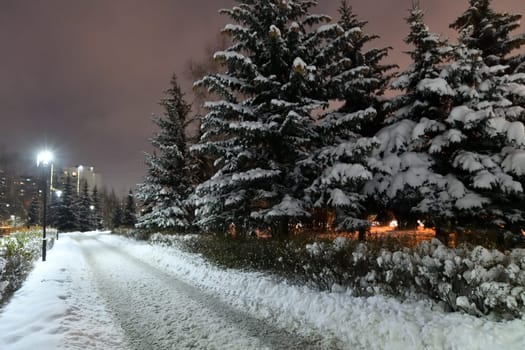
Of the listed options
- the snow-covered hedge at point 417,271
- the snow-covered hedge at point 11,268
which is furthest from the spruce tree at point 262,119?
the snow-covered hedge at point 11,268

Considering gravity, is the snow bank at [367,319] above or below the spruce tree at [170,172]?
below

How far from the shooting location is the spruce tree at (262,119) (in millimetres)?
11336

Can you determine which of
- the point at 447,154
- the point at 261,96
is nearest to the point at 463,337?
the point at 447,154

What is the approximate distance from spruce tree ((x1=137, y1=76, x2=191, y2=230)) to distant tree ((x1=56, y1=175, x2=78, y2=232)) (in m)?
47.7

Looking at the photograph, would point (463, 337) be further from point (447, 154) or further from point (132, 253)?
point (132, 253)

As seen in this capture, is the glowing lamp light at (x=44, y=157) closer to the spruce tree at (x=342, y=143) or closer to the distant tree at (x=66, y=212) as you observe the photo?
the spruce tree at (x=342, y=143)

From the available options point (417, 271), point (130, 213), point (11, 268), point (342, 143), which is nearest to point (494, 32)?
point (342, 143)

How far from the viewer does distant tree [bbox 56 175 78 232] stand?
6306cm

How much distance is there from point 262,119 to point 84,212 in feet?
223

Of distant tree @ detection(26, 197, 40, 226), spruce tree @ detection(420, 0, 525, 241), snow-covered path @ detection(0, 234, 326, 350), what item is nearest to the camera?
snow-covered path @ detection(0, 234, 326, 350)

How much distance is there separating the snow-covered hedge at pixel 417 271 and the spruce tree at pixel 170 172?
1407cm

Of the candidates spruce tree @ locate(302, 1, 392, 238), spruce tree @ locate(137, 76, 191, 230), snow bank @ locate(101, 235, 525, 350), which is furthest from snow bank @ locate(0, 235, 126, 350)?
spruce tree @ locate(137, 76, 191, 230)

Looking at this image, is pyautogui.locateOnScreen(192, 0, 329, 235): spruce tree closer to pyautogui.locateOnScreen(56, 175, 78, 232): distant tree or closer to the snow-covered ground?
the snow-covered ground

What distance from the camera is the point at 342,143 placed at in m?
11.3
